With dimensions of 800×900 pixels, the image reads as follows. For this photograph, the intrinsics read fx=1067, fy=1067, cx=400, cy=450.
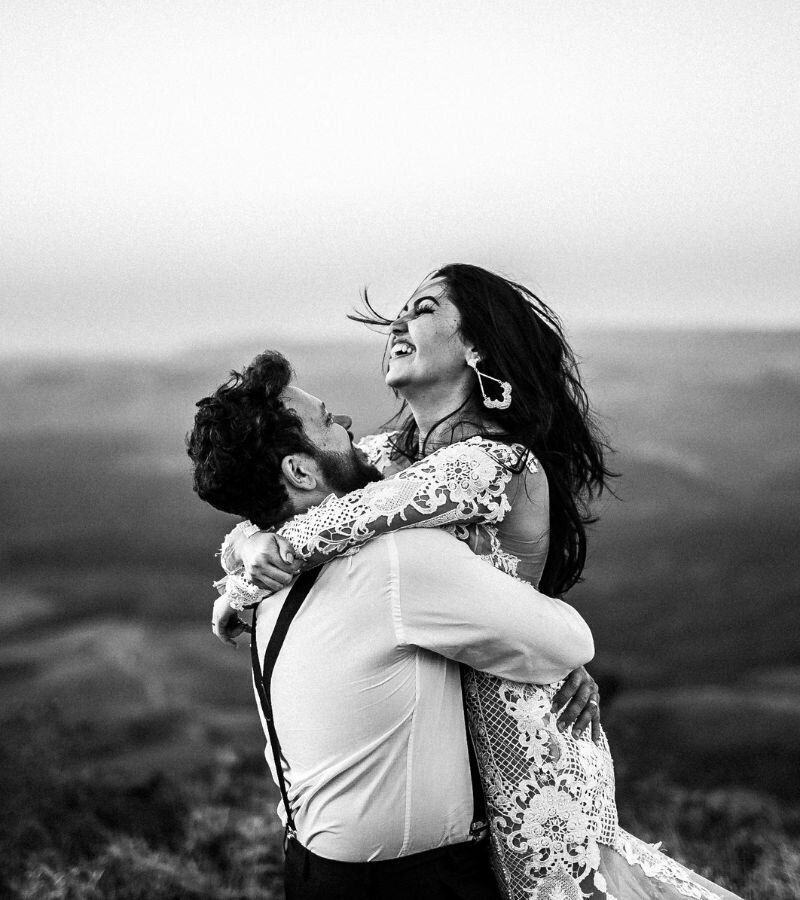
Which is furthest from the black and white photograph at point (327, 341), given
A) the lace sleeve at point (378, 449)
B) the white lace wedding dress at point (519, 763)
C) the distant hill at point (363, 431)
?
the white lace wedding dress at point (519, 763)

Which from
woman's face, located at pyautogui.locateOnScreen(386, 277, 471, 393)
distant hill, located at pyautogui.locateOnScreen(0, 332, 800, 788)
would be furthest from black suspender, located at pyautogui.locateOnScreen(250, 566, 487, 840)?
distant hill, located at pyautogui.locateOnScreen(0, 332, 800, 788)

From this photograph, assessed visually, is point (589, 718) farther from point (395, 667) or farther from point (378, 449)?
point (378, 449)

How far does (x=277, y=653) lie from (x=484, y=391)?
2.42 feet

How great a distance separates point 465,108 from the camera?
583 centimetres

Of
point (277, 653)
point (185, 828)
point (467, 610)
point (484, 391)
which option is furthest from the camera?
point (185, 828)

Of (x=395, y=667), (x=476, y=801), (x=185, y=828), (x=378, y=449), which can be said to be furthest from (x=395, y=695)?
→ (x=185, y=828)

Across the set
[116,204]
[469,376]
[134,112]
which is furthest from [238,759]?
[469,376]

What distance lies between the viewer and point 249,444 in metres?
1.93

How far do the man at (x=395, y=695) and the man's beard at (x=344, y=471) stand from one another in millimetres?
219

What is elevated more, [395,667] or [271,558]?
[271,558]

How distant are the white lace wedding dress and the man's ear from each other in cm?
7

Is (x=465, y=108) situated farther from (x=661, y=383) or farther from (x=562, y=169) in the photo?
(x=661, y=383)

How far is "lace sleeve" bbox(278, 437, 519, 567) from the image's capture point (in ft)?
5.87

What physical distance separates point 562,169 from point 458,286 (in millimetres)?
3928
